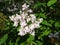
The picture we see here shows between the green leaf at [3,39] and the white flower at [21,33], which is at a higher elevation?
the green leaf at [3,39]

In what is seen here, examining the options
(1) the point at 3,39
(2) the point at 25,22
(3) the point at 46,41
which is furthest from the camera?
(3) the point at 46,41

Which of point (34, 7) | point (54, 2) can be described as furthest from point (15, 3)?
point (54, 2)

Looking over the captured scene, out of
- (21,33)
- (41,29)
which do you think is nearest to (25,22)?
(21,33)

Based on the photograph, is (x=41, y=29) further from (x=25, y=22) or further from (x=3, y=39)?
(x=3, y=39)

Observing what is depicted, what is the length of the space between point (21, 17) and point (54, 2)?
1.64 feet

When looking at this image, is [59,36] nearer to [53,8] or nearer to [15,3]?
[53,8]

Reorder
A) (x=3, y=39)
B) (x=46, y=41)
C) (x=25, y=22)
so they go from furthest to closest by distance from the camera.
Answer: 1. (x=46, y=41)
2. (x=3, y=39)
3. (x=25, y=22)

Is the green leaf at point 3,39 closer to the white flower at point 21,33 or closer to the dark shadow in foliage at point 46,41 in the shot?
the white flower at point 21,33

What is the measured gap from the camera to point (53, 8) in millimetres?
3660

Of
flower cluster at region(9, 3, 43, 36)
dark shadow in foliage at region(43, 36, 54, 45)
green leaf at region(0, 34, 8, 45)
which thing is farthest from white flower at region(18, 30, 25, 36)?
dark shadow in foliage at region(43, 36, 54, 45)

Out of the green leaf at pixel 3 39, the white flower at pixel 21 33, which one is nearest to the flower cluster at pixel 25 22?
the white flower at pixel 21 33

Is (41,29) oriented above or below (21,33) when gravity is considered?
above

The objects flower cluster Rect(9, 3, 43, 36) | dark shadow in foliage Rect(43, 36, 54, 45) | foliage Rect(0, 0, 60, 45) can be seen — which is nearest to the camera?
flower cluster Rect(9, 3, 43, 36)

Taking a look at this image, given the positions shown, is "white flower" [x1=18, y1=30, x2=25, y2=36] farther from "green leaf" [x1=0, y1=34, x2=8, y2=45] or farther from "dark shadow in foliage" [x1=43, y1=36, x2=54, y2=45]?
"dark shadow in foliage" [x1=43, y1=36, x2=54, y2=45]
